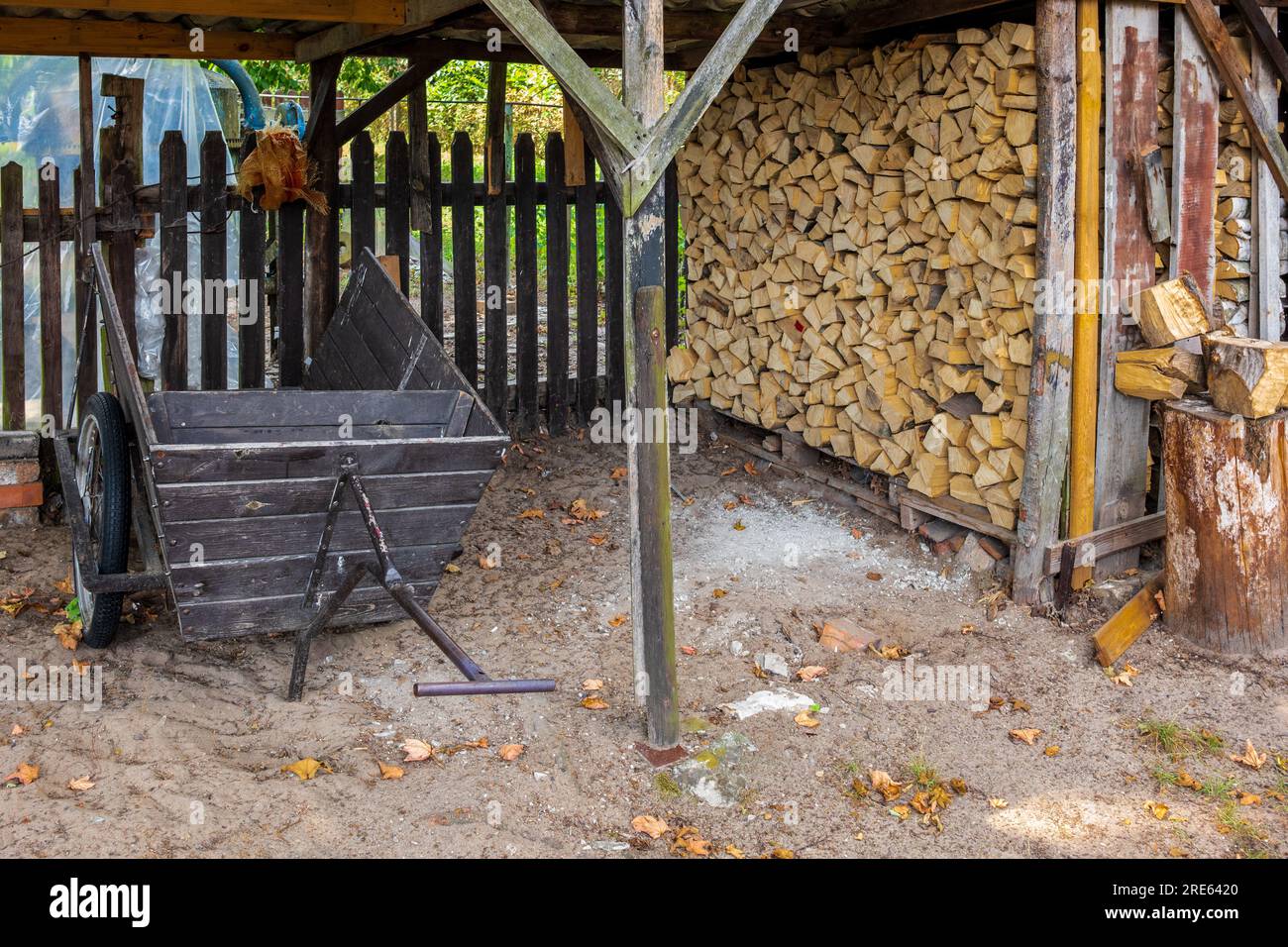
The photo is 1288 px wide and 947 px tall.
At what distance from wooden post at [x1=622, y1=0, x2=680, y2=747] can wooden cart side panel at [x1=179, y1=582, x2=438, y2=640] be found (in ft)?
2.84

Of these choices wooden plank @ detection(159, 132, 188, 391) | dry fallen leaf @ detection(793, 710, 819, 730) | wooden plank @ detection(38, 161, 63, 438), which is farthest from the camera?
wooden plank @ detection(159, 132, 188, 391)

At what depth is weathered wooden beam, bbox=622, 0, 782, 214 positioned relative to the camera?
12.9 ft

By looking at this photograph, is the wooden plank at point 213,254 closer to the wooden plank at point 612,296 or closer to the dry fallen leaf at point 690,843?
the wooden plank at point 612,296

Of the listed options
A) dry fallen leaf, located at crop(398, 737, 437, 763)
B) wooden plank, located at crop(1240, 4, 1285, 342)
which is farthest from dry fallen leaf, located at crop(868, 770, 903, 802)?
wooden plank, located at crop(1240, 4, 1285, 342)

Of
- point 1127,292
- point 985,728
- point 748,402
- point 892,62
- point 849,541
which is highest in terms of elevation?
point 892,62

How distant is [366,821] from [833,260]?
13.0ft

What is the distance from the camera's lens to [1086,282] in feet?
17.0

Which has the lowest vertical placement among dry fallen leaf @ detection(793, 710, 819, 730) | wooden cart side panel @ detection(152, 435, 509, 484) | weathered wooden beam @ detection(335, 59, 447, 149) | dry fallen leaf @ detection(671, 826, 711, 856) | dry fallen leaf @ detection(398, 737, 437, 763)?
dry fallen leaf @ detection(671, 826, 711, 856)

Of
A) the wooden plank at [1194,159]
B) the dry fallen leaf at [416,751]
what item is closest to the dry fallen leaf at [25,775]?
the dry fallen leaf at [416,751]

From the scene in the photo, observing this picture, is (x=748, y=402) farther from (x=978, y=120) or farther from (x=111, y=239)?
(x=111, y=239)

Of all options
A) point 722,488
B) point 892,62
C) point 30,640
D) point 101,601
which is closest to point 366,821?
point 101,601

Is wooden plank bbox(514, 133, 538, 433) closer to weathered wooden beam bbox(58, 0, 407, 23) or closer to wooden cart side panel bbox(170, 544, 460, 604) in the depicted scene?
weathered wooden beam bbox(58, 0, 407, 23)

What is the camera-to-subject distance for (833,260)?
6430 mm

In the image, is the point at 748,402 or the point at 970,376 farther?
the point at 748,402
